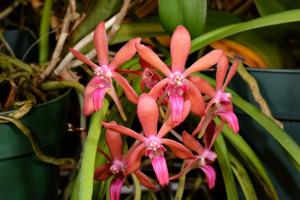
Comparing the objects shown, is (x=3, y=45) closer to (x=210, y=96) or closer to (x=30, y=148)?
(x=30, y=148)

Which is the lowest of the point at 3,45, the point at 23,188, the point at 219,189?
the point at 23,188

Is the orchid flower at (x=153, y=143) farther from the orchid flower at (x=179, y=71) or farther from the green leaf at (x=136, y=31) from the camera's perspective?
the green leaf at (x=136, y=31)

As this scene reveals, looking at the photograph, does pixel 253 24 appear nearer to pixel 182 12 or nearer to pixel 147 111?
pixel 182 12

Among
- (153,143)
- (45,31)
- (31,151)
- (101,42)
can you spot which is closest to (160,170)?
(153,143)

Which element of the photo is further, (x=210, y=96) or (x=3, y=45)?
(x=3, y=45)

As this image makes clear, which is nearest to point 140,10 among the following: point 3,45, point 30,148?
point 3,45

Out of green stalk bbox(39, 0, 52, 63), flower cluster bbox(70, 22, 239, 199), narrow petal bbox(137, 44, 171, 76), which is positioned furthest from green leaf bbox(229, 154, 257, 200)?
green stalk bbox(39, 0, 52, 63)
